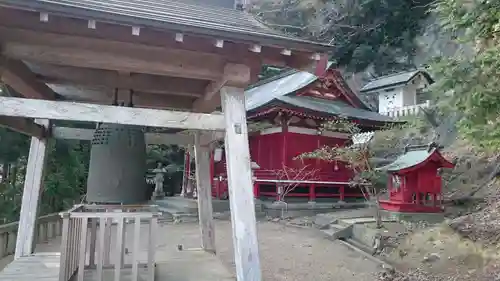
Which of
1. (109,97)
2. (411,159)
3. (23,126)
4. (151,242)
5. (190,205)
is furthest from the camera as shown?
(190,205)

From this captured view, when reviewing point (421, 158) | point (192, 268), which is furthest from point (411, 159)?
point (192, 268)

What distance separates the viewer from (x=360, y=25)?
22547mm

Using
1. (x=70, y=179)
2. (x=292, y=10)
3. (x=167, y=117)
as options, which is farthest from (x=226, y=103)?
(x=292, y=10)

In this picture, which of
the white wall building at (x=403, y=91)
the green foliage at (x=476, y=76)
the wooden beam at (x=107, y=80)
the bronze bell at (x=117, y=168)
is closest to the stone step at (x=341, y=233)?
the green foliage at (x=476, y=76)

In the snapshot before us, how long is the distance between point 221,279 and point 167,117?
6.37 ft

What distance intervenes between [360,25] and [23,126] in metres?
21.2

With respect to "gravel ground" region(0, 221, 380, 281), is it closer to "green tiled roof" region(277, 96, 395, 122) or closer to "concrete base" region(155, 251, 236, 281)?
"concrete base" region(155, 251, 236, 281)

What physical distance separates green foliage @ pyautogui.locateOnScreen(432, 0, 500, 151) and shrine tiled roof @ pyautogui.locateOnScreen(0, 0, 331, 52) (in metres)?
2.70

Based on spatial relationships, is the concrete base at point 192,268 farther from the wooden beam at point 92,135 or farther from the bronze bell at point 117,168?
the wooden beam at point 92,135

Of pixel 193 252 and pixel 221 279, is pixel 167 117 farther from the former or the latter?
pixel 193 252

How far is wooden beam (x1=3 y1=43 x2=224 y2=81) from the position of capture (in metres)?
3.53

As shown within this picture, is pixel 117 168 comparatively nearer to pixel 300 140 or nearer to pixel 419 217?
pixel 419 217

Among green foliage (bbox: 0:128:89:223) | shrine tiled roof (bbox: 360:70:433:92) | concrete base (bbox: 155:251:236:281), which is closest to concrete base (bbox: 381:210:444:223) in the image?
concrete base (bbox: 155:251:236:281)

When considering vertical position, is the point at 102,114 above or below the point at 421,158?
below
